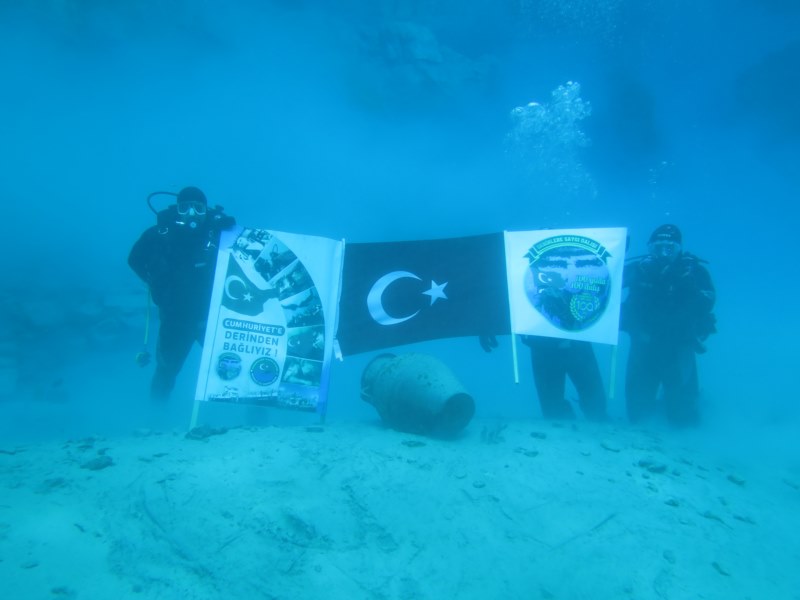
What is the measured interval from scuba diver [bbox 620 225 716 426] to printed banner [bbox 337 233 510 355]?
2273 millimetres

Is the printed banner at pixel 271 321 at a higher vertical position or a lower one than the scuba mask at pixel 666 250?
lower

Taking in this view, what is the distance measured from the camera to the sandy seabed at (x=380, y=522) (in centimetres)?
270

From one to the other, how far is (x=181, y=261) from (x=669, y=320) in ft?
21.2

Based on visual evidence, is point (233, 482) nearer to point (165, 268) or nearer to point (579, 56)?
point (165, 268)

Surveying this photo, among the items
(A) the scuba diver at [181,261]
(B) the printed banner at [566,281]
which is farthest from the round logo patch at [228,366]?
(B) the printed banner at [566,281]

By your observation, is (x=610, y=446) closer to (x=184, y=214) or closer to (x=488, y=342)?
(x=488, y=342)

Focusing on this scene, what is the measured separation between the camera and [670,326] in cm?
611

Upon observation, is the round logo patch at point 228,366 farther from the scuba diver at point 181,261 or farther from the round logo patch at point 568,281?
the round logo patch at point 568,281

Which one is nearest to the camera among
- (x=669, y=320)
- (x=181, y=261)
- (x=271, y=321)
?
(x=271, y=321)

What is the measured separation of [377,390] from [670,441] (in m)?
3.37

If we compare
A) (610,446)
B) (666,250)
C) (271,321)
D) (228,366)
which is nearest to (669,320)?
(666,250)

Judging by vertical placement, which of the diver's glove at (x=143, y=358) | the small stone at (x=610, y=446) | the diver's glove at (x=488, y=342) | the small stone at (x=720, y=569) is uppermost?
the diver's glove at (x=488, y=342)

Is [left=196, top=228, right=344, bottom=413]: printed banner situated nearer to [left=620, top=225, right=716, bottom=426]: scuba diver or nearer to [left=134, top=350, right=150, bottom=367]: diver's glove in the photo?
[left=134, top=350, right=150, bottom=367]: diver's glove

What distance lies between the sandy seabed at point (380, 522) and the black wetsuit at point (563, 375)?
1827 millimetres
